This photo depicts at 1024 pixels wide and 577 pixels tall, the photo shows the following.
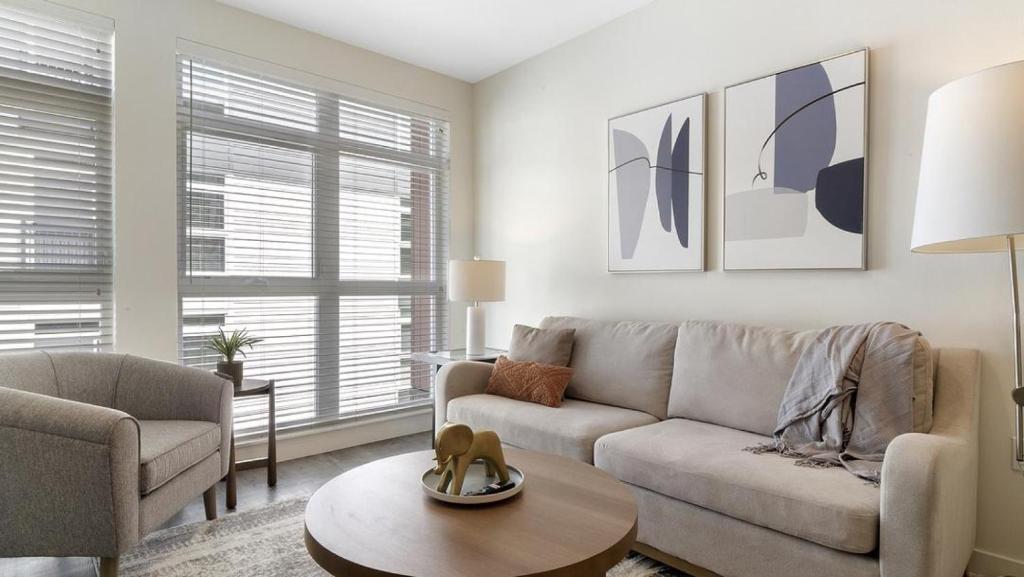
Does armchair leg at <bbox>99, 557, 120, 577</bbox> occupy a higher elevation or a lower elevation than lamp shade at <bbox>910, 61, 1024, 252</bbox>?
lower

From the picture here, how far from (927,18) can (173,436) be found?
3302 mm

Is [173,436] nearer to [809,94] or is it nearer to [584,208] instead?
[584,208]

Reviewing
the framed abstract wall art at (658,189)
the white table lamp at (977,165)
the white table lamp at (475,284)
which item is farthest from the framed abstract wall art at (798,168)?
the white table lamp at (475,284)

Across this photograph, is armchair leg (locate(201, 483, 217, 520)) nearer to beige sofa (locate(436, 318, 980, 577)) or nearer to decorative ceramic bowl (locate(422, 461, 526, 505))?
Answer: beige sofa (locate(436, 318, 980, 577))

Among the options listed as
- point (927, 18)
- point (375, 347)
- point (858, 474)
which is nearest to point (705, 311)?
point (858, 474)

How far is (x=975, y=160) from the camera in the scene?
1.55 metres

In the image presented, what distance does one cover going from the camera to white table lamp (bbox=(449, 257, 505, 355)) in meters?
3.45

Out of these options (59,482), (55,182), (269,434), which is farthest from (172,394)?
(55,182)

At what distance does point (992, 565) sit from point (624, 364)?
4.98 feet

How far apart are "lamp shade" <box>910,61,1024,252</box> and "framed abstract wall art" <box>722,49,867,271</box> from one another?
0.61m

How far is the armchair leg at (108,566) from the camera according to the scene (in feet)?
5.72

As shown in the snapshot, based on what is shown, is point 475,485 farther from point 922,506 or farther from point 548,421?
point 922,506

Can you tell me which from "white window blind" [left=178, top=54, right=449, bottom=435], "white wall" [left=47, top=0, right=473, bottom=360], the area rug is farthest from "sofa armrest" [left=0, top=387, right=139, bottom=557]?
"white window blind" [left=178, top=54, right=449, bottom=435]

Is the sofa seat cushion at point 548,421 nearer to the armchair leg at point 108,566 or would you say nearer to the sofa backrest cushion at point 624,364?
the sofa backrest cushion at point 624,364
